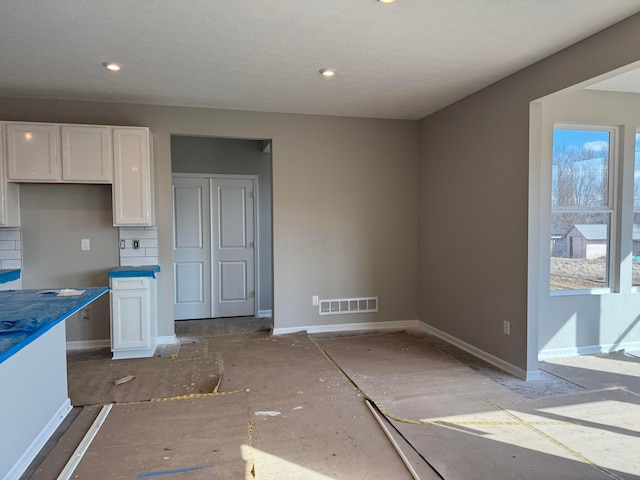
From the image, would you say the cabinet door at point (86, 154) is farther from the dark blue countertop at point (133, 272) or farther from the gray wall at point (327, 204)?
the dark blue countertop at point (133, 272)

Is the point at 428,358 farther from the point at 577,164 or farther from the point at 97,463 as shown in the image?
the point at 97,463

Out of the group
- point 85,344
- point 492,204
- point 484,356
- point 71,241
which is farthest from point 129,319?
point 492,204

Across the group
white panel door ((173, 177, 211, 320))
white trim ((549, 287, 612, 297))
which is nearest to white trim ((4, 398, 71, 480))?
white panel door ((173, 177, 211, 320))

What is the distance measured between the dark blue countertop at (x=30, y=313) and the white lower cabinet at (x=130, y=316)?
1130mm

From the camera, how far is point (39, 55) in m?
2.91

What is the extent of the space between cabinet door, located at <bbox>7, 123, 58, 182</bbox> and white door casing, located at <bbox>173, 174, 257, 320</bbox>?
1662mm

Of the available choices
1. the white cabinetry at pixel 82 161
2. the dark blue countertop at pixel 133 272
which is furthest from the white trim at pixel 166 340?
the white cabinetry at pixel 82 161

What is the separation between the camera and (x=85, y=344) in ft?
13.7

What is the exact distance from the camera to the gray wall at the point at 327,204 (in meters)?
4.31

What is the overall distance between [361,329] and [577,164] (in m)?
2.84

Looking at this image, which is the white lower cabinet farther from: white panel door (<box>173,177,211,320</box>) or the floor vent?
the floor vent

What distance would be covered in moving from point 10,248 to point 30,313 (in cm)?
245

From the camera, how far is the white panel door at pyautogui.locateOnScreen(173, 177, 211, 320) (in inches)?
211

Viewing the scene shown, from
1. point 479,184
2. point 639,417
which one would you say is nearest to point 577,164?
point 479,184
